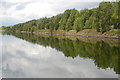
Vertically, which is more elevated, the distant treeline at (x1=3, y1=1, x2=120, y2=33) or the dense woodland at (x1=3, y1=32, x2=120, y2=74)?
the distant treeline at (x1=3, y1=1, x2=120, y2=33)

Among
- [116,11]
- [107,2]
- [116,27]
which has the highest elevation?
[107,2]

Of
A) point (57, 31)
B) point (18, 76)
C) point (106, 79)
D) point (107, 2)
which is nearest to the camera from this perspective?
point (106, 79)

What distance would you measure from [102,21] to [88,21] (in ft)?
67.0

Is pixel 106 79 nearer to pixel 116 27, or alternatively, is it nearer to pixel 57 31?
pixel 116 27

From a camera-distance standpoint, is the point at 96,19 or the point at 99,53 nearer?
the point at 99,53

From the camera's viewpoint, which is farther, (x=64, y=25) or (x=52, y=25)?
(x=52, y=25)

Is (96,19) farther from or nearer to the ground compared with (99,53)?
farther from the ground

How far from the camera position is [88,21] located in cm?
9738

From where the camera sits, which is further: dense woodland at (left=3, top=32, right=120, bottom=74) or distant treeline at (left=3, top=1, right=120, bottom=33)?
distant treeline at (left=3, top=1, right=120, bottom=33)

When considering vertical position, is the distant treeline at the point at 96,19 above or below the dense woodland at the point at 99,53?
above

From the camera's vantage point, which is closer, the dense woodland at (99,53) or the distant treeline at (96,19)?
the dense woodland at (99,53)

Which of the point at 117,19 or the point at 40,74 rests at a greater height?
the point at 117,19

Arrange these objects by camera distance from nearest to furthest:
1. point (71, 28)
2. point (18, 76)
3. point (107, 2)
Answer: point (18, 76), point (107, 2), point (71, 28)

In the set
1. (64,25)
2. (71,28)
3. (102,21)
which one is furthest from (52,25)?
(102,21)
